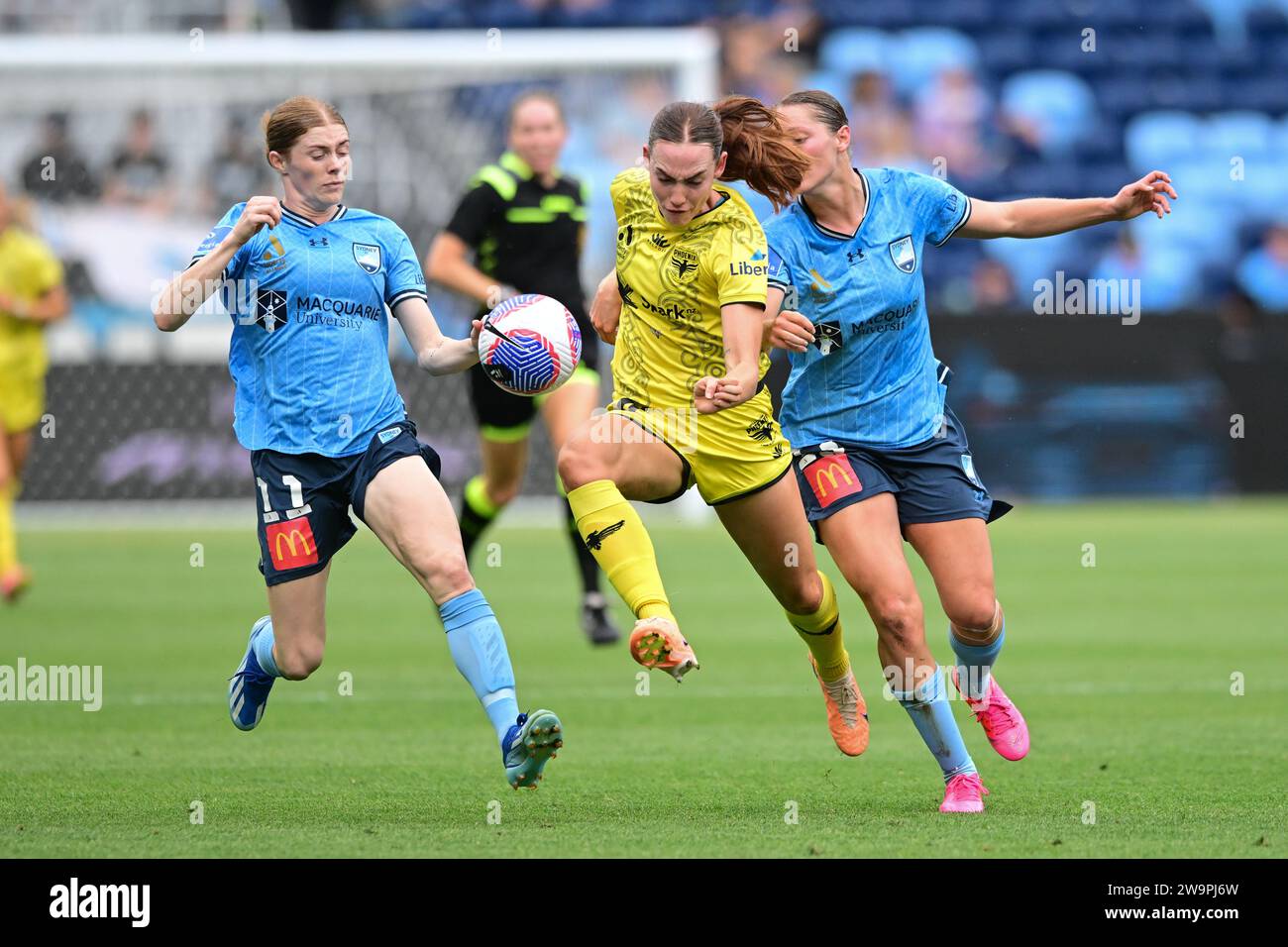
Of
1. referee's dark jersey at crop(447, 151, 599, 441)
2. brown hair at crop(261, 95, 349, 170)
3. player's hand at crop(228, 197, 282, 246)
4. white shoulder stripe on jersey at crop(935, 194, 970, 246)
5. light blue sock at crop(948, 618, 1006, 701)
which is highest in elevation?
referee's dark jersey at crop(447, 151, 599, 441)

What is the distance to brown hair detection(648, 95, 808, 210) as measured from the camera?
594cm

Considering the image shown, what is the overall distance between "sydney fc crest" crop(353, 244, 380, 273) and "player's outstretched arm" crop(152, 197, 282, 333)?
0.39 meters

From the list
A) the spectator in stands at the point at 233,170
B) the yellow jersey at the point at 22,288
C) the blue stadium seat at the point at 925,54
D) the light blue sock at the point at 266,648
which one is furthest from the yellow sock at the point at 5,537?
the blue stadium seat at the point at 925,54

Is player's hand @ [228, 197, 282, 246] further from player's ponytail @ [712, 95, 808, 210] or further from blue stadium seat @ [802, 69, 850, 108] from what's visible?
blue stadium seat @ [802, 69, 850, 108]

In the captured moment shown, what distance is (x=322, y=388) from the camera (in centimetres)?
621

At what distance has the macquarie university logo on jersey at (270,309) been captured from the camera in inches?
244

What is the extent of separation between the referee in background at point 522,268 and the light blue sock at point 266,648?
3.57m

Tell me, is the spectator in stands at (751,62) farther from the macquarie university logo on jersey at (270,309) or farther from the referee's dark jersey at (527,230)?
the macquarie university logo on jersey at (270,309)

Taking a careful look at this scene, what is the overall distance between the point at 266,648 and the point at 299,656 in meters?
0.33

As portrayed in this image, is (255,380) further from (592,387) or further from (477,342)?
(592,387)

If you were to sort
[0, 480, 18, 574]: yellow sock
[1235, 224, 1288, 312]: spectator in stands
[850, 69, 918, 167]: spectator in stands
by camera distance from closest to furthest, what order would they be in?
[0, 480, 18, 574]: yellow sock < [850, 69, 918, 167]: spectator in stands < [1235, 224, 1288, 312]: spectator in stands

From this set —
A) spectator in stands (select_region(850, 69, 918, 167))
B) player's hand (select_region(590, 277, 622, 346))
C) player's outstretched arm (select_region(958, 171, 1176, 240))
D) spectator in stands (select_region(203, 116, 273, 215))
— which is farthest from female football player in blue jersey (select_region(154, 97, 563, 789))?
spectator in stands (select_region(850, 69, 918, 167))

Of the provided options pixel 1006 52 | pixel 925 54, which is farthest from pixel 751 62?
pixel 1006 52

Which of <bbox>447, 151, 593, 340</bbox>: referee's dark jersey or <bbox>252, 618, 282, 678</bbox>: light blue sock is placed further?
<bbox>447, 151, 593, 340</bbox>: referee's dark jersey
